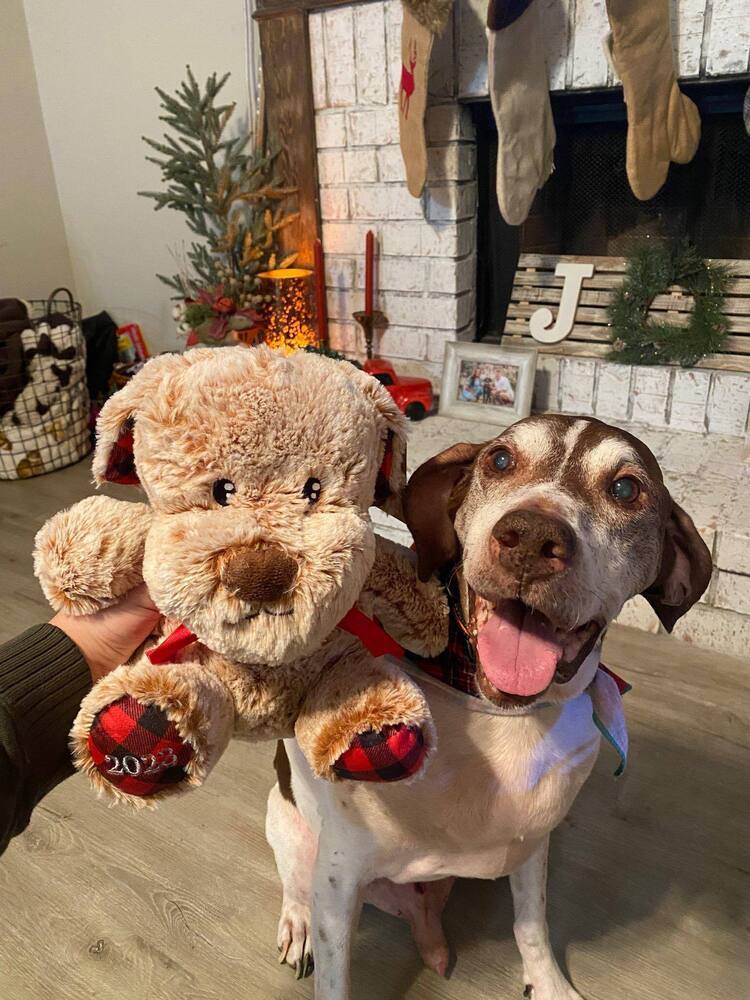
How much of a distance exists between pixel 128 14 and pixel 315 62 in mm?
1273

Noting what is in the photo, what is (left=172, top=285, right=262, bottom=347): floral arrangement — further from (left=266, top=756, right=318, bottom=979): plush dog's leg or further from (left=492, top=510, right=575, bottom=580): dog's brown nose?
(left=492, top=510, right=575, bottom=580): dog's brown nose

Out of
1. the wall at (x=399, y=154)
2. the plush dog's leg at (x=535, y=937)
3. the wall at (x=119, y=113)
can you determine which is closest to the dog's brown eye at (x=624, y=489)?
the plush dog's leg at (x=535, y=937)

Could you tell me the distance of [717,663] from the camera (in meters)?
2.03

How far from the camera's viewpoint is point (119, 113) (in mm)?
3641

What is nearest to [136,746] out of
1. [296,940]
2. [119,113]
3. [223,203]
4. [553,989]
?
[296,940]

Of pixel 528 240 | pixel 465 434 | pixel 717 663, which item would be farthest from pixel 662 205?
pixel 717 663

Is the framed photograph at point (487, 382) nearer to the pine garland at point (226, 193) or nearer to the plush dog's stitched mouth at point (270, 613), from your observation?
the pine garland at point (226, 193)

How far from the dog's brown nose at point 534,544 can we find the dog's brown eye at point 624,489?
0.15m

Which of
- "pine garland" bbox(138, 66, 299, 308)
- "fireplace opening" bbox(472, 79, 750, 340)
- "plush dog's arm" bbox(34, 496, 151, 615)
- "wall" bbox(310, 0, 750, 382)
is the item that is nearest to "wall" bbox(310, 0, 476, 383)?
"wall" bbox(310, 0, 750, 382)

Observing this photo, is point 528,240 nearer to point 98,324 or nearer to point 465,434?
point 465,434

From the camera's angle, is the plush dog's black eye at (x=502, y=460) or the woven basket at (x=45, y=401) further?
the woven basket at (x=45, y=401)

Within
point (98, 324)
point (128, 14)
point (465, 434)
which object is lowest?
point (465, 434)

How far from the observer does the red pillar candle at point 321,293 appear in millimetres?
2973

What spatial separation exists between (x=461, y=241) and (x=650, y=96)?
79 centimetres
